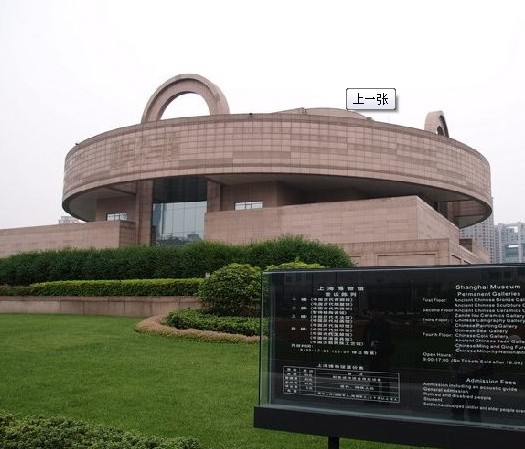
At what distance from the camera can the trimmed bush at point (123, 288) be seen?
60.5 feet

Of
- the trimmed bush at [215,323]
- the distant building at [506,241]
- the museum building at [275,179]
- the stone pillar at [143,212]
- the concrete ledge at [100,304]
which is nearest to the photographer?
the trimmed bush at [215,323]

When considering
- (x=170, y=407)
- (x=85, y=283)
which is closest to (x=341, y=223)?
(x=85, y=283)

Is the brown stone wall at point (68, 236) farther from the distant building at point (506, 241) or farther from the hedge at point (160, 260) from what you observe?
the distant building at point (506, 241)

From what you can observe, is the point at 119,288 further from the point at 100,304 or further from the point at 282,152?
the point at 282,152

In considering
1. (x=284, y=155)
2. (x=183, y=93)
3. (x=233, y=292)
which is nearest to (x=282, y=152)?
(x=284, y=155)

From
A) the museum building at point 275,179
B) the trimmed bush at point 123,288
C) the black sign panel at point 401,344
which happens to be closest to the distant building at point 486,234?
the museum building at point 275,179

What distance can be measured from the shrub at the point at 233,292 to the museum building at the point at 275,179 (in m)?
12.1

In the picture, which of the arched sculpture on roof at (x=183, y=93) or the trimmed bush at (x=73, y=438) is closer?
the trimmed bush at (x=73, y=438)

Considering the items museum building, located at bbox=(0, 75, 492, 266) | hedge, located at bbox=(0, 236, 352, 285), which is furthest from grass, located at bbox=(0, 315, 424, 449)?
museum building, located at bbox=(0, 75, 492, 266)

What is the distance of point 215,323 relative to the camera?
13344 mm

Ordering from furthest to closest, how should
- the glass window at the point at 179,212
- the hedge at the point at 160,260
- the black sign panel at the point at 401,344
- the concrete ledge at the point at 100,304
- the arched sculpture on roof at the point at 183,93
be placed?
1. the glass window at the point at 179,212
2. the arched sculpture on roof at the point at 183,93
3. the hedge at the point at 160,260
4. the concrete ledge at the point at 100,304
5. the black sign panel at the point at 401,344

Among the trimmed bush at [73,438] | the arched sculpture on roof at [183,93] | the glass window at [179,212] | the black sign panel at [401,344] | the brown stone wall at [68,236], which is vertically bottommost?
the trimmed bush at [73,438]

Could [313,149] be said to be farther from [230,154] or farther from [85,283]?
[85,283]

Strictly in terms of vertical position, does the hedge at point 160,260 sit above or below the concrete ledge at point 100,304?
above
